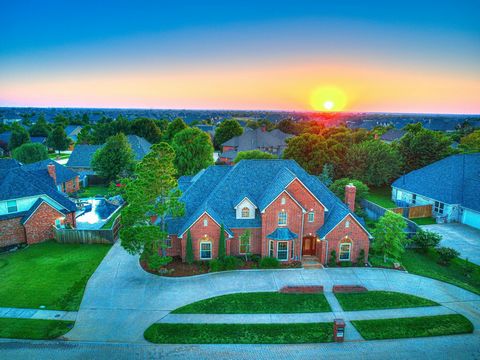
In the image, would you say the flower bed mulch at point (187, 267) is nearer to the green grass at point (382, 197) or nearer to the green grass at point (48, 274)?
the green grass at point (48, 274)

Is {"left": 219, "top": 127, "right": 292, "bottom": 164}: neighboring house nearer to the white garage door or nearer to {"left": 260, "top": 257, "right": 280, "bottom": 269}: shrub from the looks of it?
the white garage door

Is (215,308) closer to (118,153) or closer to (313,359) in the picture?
(313,359)

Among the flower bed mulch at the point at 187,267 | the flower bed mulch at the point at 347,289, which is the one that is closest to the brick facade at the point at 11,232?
the flower bed mulch at the point at 187,267

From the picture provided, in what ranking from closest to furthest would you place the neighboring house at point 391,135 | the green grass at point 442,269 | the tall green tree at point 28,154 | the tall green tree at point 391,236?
the green grass at point 442,269 < the tall green tree at point 391,236 < the tall green tree at point 28,154 < the neighboring house at point 391,135

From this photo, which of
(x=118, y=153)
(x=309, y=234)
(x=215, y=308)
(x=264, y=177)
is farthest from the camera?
(x=118, y=153)

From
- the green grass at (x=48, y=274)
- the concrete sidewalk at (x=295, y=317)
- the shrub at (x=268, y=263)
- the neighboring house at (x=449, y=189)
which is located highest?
the neighboring house at (x=449, y=189)

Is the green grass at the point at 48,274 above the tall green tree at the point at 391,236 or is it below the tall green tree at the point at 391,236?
below

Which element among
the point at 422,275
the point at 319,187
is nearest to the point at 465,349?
the point at 422,275
